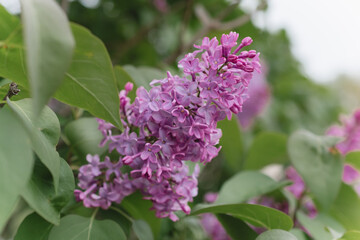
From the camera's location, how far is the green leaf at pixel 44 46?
347 mm

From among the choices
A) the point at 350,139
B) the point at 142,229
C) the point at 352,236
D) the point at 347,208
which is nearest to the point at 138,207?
the point at 142,229

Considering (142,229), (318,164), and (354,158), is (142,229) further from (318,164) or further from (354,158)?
(354,158)

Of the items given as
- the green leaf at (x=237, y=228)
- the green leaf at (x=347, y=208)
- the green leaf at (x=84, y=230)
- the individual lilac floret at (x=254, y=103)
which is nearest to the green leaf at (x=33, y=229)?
the green leaf at (x=84, y=230)

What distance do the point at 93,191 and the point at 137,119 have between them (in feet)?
0.48

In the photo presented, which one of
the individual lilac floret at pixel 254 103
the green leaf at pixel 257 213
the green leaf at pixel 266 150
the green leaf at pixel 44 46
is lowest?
the individual lilac floret at pixel 254 103

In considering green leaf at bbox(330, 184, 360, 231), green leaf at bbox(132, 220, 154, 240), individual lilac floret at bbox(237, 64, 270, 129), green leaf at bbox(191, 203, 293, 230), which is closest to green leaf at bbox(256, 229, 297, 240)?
green leaf at bbox(191, 203, 293, 230)

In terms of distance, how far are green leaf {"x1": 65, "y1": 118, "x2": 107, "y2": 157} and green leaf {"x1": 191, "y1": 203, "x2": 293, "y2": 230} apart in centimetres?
21

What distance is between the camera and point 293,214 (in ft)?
3.00

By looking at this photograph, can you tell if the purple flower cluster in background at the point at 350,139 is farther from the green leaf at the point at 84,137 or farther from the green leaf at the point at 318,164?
the green leaf at the point at 84,137

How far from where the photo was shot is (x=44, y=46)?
1.20 feet

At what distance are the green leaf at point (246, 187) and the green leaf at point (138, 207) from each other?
15 centimetres

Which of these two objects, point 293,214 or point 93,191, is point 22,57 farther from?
point 293,214

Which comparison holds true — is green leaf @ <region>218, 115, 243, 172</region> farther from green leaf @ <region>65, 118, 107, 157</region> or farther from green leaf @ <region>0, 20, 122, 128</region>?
green leaf @ <region>0, 20, 122, 128</region>

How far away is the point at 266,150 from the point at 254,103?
584 millimetres
